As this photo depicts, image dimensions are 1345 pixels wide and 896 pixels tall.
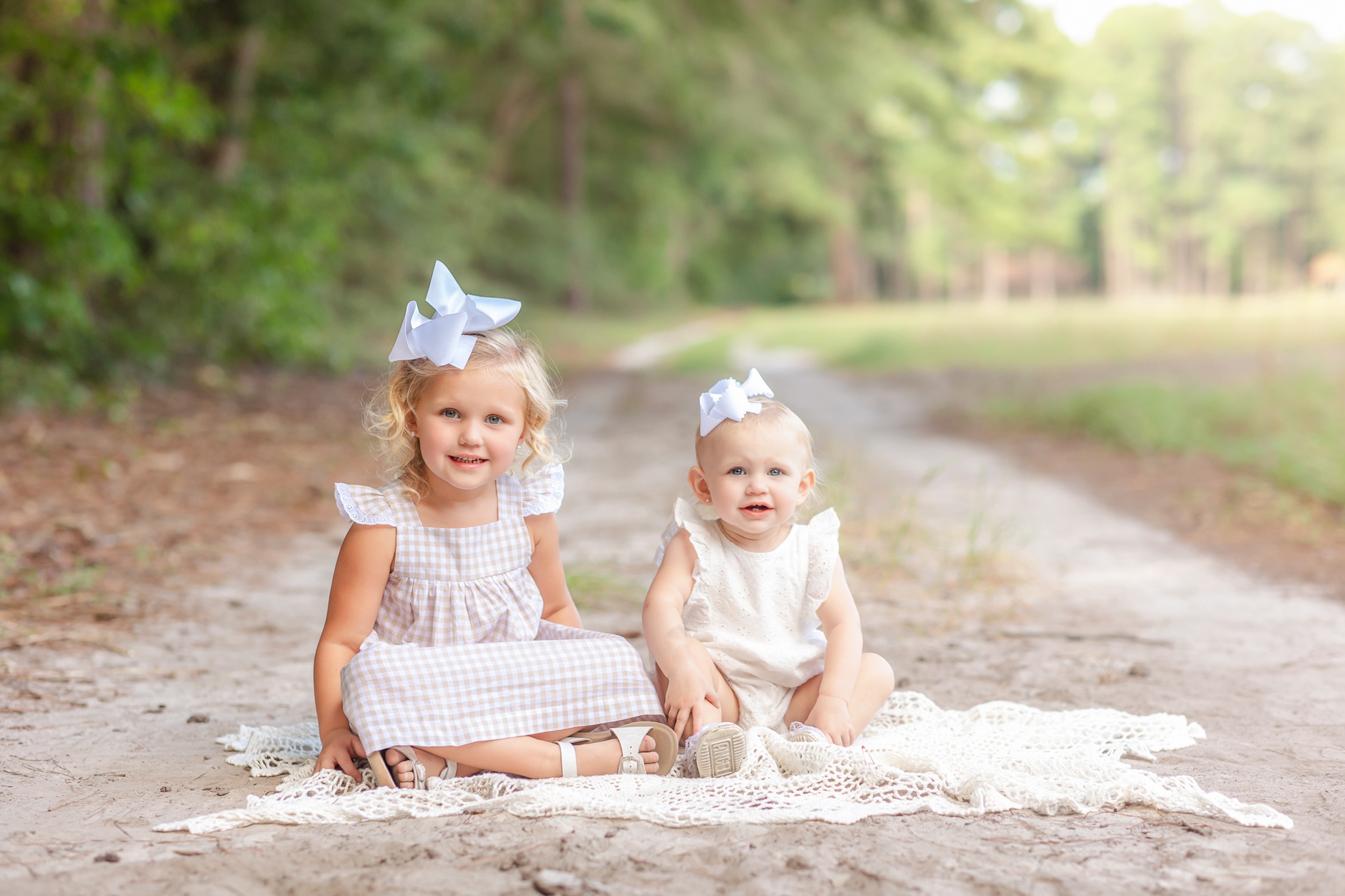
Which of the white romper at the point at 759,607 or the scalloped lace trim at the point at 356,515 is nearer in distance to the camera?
the scalloped lace trim at the point at 356,515

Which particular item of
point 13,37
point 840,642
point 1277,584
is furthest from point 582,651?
point 13,37

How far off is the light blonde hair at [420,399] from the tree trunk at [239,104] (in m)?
9.18

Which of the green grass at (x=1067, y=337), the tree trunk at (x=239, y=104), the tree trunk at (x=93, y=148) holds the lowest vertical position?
the green grass at (x=1067, y=337)

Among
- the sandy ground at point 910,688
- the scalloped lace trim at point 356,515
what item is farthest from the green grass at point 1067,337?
the scalloped lace trim at point 356,515

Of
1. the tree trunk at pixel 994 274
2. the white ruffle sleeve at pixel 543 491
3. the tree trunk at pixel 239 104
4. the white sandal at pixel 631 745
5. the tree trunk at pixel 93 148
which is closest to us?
the white sandal at pixel 631 745

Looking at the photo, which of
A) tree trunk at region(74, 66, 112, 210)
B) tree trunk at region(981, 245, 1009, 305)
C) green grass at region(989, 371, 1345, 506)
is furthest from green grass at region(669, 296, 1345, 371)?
tree trunk at region(981, 245, 1009, 305)

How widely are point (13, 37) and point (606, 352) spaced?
48.1 ft

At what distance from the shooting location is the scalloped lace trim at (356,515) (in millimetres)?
2756

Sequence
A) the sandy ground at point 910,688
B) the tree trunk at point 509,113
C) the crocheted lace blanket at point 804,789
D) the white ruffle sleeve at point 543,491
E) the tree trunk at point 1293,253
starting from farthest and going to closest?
the tree trunk at point 1293,253
the tree trunk at point 509,113
the white ruffle sleeve at point 543,491
the crocheted lace blanket at point 804,789
the sandy ground at point 910,688

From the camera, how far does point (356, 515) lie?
276 cm

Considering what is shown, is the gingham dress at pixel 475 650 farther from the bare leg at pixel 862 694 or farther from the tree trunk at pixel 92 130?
the tree trunk at pixel 92 130

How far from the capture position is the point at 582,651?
2811 millimetres

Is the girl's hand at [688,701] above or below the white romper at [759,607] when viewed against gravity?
below

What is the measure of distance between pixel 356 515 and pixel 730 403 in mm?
889
